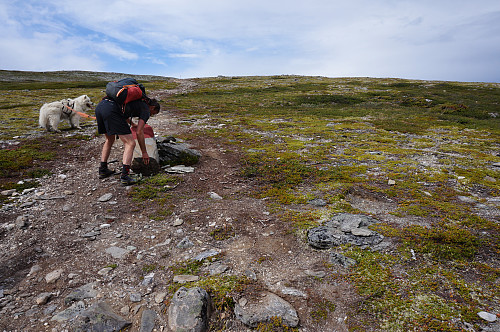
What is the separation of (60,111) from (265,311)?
19.4m

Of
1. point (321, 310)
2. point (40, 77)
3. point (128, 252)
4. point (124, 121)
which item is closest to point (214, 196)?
point (128, 252)

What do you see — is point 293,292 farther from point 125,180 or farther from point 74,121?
point 74,121

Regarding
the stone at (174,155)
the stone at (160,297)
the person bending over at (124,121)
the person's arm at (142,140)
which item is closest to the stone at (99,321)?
the stone at (160,297)

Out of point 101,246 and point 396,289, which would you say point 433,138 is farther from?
point 101,246

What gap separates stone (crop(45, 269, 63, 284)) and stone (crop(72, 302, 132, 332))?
4.44 feet

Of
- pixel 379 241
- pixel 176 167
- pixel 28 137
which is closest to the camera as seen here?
pixel 379 241

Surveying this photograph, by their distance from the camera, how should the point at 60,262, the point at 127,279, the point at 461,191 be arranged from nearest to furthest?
the point at 127,279
the point at 60,262
the point at 461,191

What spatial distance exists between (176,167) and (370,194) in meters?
7.70

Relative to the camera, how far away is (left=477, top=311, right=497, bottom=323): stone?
152 inches

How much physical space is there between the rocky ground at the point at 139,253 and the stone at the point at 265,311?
95 mm

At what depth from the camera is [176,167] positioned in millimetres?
10789

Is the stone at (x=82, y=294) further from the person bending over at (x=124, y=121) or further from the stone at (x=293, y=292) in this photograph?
the person bending over at (x=124, y=121)

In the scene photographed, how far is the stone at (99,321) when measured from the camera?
3.90 meters

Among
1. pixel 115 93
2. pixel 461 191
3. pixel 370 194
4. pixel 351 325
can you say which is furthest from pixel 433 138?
pixel 115 93
